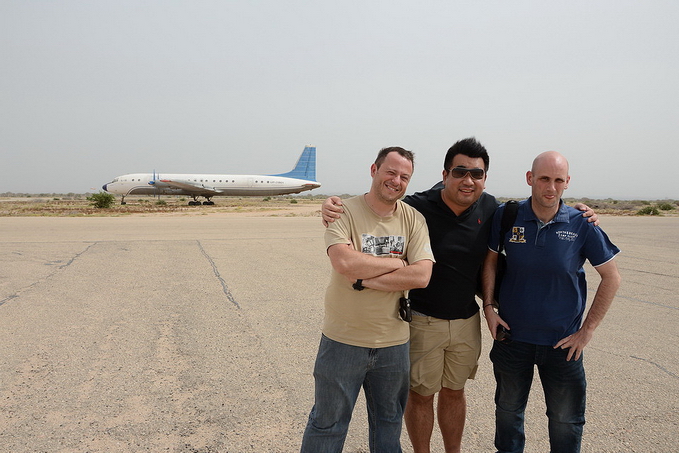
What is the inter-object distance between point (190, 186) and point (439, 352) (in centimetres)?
4649

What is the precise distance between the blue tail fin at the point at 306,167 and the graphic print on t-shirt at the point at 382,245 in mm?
53997

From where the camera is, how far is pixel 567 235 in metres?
2.74

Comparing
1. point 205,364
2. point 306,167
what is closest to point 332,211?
point 205,364

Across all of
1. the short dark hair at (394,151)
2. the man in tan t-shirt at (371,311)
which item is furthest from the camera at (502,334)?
the short dark hair at (394,151)

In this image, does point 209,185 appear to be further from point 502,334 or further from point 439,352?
point 502,334

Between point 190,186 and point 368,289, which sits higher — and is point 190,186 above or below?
above

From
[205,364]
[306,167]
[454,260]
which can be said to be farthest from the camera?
[306,167]

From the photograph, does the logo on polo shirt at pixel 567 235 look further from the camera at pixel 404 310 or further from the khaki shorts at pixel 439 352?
the camera at pixel 404 310

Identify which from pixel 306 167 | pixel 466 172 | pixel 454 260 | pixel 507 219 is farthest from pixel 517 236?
pixel 306 167

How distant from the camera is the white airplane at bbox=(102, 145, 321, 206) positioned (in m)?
46.3

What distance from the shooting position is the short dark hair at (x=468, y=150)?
298 centimetres

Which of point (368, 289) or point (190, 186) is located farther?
point (190, 186)

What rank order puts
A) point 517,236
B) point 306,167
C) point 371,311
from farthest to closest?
1. point 306,167
2. point 517,236
3. point 371,311

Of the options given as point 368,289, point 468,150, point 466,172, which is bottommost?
point 368,289
